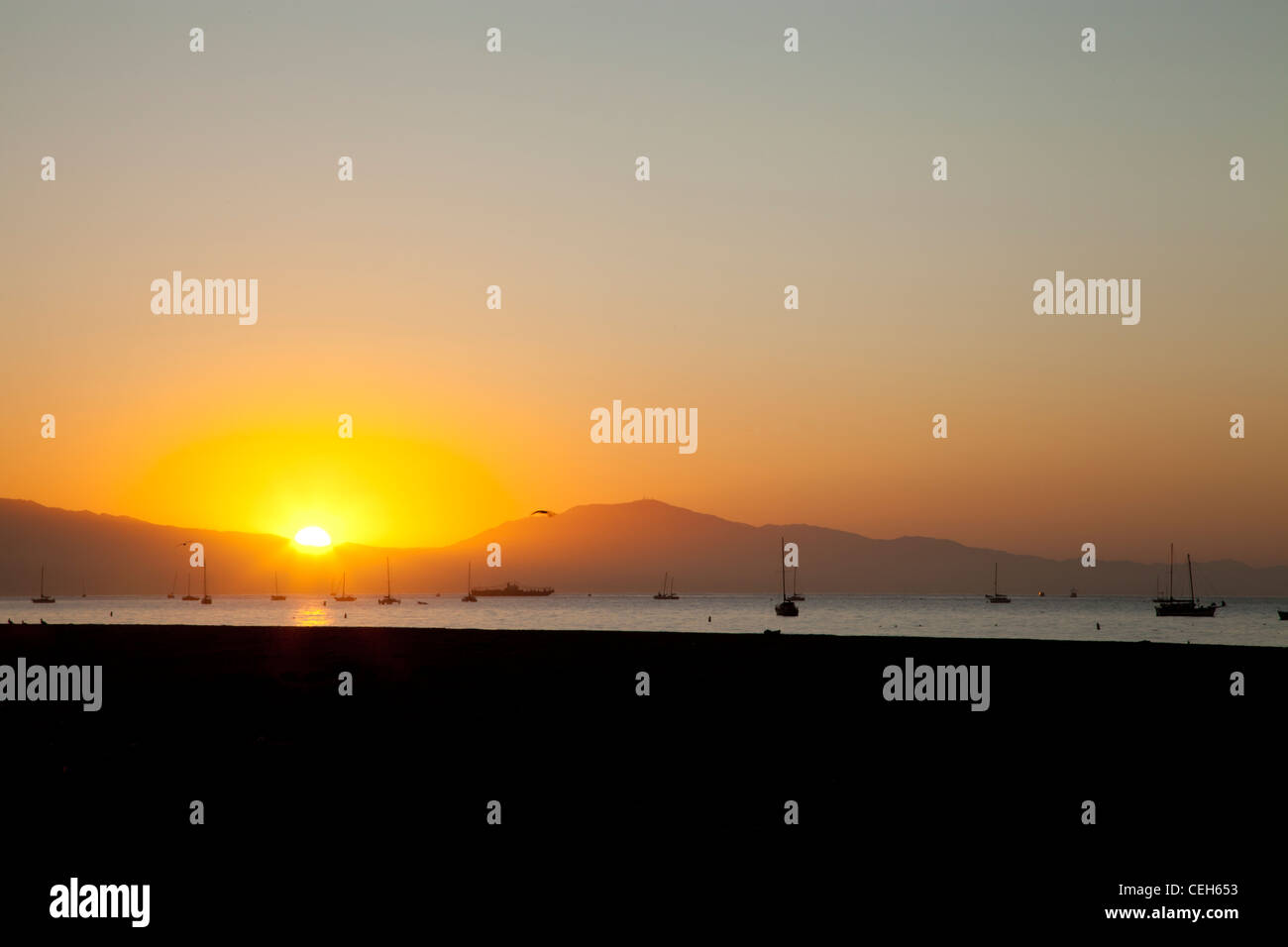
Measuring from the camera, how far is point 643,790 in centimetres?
1456

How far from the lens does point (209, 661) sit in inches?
1166

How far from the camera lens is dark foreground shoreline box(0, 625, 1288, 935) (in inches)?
420

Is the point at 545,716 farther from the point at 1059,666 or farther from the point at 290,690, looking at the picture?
the point at 1059,666

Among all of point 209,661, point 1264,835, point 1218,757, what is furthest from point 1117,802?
point 209,661

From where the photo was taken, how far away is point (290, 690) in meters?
23.3

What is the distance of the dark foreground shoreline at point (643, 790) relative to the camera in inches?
420

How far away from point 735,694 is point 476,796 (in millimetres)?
10437
